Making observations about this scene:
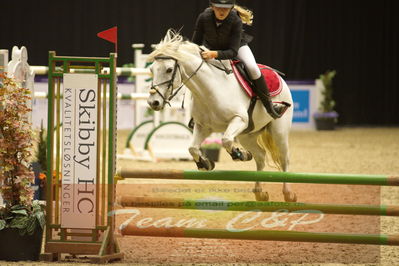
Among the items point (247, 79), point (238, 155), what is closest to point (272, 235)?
point (238, 155)

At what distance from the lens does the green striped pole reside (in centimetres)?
406

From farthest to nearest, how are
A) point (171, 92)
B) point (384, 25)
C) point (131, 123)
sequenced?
point (384, 25) → point (131, 123) → point (171, 92)

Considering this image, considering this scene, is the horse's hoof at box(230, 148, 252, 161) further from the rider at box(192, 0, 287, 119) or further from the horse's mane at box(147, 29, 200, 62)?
the horse's mane at box(147, 29, 200, 62)

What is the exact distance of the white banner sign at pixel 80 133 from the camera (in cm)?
414

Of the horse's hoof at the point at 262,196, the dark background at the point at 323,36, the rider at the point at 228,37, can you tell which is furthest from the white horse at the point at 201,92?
the dark background at the point at 323,36

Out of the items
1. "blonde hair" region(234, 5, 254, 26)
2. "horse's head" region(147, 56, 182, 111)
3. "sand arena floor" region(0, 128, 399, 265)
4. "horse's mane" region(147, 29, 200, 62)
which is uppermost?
"blonde hair" region(234, 5, 254, 26)

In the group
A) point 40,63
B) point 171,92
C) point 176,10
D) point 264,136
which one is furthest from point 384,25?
point 171,92

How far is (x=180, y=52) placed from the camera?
405cm

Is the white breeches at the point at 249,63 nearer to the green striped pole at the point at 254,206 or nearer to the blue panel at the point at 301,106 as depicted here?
the green striped pole at the point at 254,206

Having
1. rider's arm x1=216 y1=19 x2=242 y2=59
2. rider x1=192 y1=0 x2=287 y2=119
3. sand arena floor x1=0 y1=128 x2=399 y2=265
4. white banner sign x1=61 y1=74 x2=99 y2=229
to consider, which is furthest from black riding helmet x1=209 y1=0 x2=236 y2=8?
sand arena floor x1=0 y1=128 x2=399 y2=265

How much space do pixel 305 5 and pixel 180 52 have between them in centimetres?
1403

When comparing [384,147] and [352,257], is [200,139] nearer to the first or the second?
[352,257]

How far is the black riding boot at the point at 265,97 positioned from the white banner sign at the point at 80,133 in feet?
3.42

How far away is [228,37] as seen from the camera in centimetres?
422
